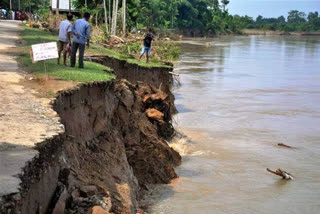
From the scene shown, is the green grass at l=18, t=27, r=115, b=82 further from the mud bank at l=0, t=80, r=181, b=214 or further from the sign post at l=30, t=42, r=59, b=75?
the sign post at l=30, t=42, r=59, b=75

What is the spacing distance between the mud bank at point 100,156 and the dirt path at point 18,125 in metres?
0.14

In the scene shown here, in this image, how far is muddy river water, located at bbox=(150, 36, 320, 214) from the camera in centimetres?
1163

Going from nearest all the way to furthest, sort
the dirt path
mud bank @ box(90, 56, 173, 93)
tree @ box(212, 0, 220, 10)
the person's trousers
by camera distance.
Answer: the dirt path, the person's trousers, mud bank @ box(90, 56, 173, 93), tree @ box(212, 0, 220, 10)

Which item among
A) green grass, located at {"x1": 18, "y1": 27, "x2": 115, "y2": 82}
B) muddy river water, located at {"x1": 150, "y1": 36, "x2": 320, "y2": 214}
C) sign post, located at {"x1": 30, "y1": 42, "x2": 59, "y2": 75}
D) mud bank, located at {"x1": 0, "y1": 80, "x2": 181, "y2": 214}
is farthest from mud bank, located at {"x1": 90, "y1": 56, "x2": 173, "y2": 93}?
sign post, located at {"x1": 30, "y1": 42, "x2": 59, "y2": 75}

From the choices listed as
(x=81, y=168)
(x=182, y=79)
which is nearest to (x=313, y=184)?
(x=81, y=168)

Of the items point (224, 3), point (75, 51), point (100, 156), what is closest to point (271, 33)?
point (224, 3)

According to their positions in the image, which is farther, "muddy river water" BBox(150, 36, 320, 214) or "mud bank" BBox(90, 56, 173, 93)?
"mud bank" BBox(90, 56, 173, 93)

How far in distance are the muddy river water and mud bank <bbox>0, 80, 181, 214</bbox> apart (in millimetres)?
854

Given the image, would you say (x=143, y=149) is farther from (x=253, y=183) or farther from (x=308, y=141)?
(x=308, y=141)

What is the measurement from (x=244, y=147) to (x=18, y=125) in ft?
36.1

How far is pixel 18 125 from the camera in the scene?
726cm

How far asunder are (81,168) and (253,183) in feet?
19.8

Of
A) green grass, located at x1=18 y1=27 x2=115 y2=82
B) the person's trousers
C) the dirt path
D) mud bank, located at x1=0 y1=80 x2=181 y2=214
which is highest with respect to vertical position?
the person's trousers

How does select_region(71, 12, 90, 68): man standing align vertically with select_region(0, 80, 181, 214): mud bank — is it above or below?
above
